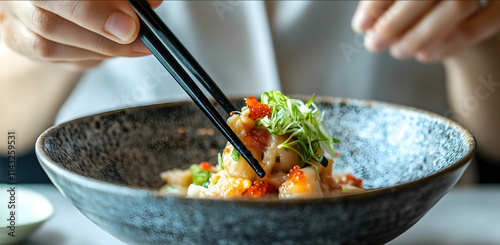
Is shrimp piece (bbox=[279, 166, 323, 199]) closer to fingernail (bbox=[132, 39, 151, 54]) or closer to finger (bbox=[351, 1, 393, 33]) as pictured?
fingernail (bbox=[132, 39, 151, 54])

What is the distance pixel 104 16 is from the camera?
1057 millimetres

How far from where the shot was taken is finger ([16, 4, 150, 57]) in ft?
3.85

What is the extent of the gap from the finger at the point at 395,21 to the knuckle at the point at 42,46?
42.4 inches

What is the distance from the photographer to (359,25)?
5.63ft

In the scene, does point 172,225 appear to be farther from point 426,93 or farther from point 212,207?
point 426,93

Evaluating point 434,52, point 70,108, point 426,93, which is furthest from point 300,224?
point 70,108

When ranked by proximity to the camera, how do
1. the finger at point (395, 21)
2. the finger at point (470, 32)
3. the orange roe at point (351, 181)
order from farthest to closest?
the finger at point (470, 32) < the finger at point (395, 21) < the orange roe at point (351, 181)

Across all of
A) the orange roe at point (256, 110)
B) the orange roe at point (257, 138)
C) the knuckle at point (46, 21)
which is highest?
the knuckle at point (46, 21)

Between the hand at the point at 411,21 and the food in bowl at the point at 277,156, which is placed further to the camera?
the hand at the point at 411,21

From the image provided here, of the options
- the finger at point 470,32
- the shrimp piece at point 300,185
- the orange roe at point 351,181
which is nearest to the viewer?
the shrimp piece at point 300,185

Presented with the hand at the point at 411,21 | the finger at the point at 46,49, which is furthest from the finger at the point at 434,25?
the finger at the point at 46,49

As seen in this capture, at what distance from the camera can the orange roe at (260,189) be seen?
3.31ft

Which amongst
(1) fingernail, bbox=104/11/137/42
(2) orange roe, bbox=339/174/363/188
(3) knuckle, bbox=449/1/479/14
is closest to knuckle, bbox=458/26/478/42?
(3) knuckle, bbox=449/1/479/14

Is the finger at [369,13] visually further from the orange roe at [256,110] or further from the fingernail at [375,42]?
the orange roe at [256,110]
